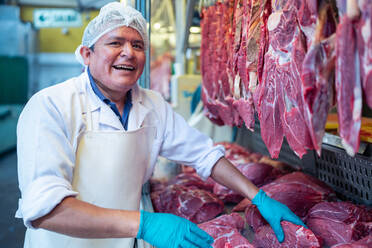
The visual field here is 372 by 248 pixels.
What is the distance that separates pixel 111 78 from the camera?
1726 mm

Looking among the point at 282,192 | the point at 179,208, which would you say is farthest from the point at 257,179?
the point at 179,208

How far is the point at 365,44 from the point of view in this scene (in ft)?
2.97

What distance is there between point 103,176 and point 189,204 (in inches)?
25.6

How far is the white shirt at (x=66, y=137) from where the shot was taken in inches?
51.9

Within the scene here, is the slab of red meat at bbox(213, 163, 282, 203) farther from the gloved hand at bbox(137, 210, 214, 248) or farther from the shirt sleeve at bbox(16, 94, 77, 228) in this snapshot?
the shirt sleeve at bbox(16, 94, 77, 228)

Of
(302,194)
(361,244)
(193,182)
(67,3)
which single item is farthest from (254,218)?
(67,3)

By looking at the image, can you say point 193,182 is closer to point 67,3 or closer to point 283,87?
point 283,87

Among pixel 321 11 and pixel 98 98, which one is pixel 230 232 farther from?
pixel 321 11

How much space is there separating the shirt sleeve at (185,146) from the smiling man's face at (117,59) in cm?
47

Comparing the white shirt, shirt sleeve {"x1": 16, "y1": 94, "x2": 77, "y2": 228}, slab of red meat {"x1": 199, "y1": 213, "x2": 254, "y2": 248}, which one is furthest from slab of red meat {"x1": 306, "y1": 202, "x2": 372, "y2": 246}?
shirt sleeve {"x1": 16, "y1": 94, "x2": 77, "y2": 228}

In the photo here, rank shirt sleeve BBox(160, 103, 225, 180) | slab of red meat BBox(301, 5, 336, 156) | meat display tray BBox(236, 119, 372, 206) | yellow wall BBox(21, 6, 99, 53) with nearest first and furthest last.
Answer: slab of red meat BBox(301, 5, 336, 156), meat display tray BBox(236, 119, 372, 206), shirt sleeve BBox(160, 103, 225, 180), yellow wall BBox(21, 6, 99, 53)

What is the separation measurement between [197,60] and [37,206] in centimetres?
448

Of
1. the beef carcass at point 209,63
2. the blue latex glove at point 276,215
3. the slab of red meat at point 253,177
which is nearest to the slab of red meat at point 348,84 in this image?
the blue latex glove at point 276,215

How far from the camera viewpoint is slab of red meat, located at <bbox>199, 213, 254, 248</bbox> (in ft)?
5.33
